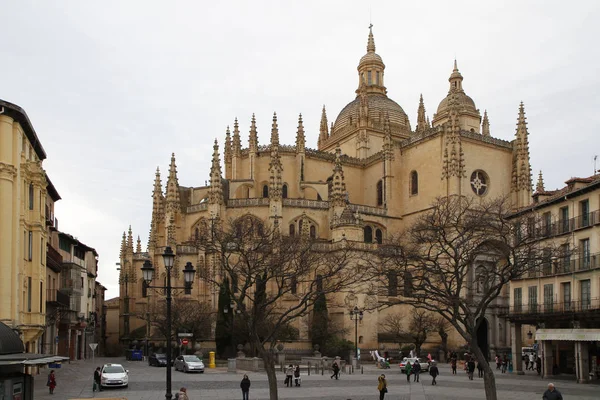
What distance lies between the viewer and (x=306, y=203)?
65.8 metres

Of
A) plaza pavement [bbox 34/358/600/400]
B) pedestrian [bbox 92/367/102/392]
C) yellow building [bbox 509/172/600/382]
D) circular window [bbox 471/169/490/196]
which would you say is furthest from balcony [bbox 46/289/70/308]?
circular window [bbox 471/169/490/196]

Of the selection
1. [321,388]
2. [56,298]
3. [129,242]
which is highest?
[129,242]

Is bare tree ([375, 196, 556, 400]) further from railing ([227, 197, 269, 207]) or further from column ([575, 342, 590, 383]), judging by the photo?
railing ([227, 197, 269, 207])

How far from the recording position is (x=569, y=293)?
3759 centimetres

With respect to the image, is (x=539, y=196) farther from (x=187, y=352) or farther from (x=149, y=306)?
(x=149, y=306)

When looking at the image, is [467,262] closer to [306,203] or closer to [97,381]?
[97,381]

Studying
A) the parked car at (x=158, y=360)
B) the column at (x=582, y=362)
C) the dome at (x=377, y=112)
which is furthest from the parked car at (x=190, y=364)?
the dome at (x=377, y=112)

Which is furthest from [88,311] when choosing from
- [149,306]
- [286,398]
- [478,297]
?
[286,398]

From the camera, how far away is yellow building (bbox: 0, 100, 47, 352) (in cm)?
2977

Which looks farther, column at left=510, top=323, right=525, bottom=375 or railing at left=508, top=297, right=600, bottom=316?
column at left=510, top=323, right=525, bottom=375

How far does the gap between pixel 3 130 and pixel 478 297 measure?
43309mm

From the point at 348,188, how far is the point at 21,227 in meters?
47.0

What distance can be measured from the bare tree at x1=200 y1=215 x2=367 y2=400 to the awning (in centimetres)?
1028

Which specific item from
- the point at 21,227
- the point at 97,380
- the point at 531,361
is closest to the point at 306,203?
the point at 531,361
